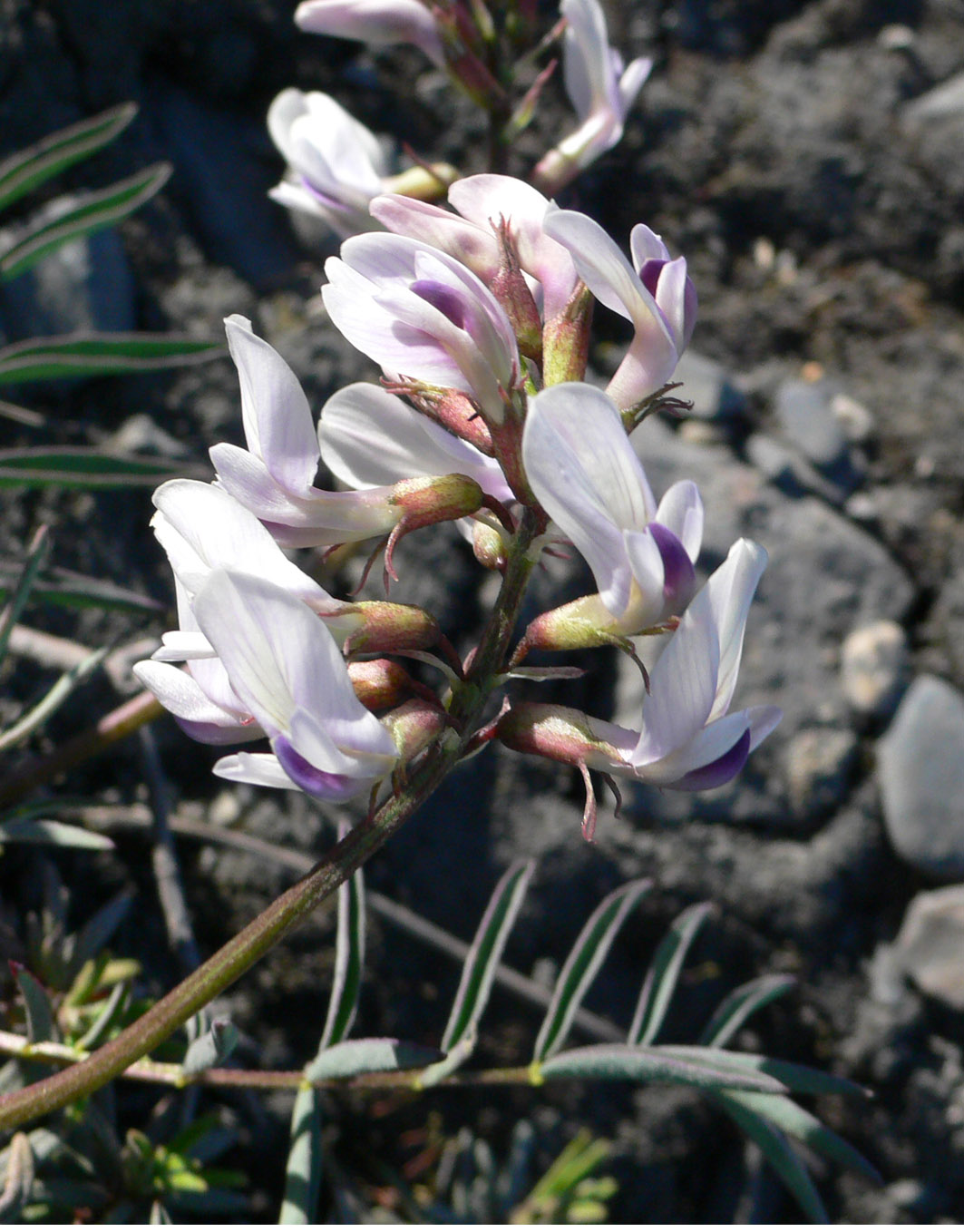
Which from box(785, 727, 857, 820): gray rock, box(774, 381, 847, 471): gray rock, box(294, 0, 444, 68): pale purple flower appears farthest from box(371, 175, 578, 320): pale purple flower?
box(774, 381, 847, 471): gray rock

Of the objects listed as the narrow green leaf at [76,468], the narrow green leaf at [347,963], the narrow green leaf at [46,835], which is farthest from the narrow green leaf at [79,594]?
the narrow green leaf at [347,963]

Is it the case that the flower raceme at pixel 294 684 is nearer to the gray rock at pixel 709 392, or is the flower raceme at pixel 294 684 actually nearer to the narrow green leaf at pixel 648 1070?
the narrow green leaf at pixel 648 1070

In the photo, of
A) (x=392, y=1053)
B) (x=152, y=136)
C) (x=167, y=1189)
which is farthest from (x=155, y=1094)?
(x=152, y=136)

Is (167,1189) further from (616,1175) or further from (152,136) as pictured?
(152,136)

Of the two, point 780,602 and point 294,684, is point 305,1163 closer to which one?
point 294,684

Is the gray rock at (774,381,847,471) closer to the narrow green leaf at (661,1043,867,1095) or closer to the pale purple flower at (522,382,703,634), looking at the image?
the narrow green leaf at (661,1043,867,1095)
